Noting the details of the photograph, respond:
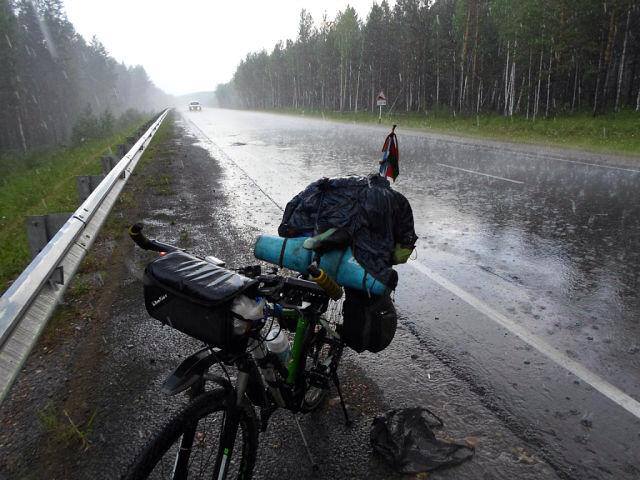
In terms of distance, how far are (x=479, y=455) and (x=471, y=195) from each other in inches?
287

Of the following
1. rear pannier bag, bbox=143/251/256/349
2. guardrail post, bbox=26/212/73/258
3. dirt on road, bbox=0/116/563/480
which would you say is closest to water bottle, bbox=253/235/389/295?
rear pannier bag, bbox=143/251/256/349

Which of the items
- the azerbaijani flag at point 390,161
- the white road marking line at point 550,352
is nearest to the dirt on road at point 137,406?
the white road marking line at point 550,352

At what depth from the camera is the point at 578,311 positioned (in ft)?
13.9

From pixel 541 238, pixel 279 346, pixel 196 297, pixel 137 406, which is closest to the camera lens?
pixel 196 297

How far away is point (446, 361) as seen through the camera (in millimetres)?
3447

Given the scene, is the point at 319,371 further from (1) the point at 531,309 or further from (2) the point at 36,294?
(1) the point at 531,309

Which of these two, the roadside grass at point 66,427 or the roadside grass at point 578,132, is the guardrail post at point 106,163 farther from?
the roadside grass at point 578,132

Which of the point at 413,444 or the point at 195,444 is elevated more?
the point at 195,444

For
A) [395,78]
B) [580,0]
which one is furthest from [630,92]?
[395,78]

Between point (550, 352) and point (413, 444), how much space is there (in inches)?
63.6

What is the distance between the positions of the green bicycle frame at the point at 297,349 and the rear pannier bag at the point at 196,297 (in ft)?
2.33

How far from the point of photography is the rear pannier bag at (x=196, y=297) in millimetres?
1640

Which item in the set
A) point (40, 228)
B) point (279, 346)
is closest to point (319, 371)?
point (279, 346)

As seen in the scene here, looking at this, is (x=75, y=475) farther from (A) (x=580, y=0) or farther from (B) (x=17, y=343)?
(A) (x=580, y=0)
